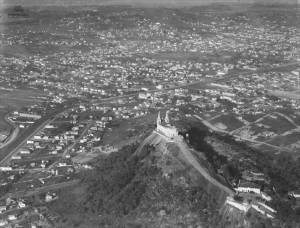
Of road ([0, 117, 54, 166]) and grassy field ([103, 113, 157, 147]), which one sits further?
grassy field ([103, 113, 157, 147])

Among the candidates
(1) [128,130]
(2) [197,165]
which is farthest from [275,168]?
(1) [128,130]

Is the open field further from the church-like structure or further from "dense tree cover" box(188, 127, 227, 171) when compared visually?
the church-like structure

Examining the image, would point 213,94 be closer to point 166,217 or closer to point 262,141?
point 262,141

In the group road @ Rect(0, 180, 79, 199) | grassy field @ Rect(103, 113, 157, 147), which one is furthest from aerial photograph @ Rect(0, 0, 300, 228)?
grassy field @ Rect(103, 113, 157, 147)

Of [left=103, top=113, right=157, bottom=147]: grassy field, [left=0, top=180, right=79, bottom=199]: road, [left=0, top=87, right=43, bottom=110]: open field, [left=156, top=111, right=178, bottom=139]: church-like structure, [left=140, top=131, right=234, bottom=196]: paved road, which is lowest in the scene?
[left=0, top=87, right=43, bottom=110]: open field

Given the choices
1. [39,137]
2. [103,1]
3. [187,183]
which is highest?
[187,183]

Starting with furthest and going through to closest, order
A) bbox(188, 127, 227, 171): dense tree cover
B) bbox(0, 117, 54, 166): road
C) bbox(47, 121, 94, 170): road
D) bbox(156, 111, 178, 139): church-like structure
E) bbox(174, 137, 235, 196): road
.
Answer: bbox(0, 117, 54, 166): road < bbox(47, 121, 94, 170): road < bbox(156, 111, 178, 139): church-like structure < bbox(188, 127, 227, 171): dense tree cover < bbox(174, 137, 235, 196): road

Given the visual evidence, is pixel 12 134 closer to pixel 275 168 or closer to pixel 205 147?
pixel 205 147

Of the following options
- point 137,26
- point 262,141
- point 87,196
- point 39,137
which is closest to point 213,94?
point 262,141

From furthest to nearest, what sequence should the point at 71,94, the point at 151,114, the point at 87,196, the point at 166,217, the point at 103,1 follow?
the point at 103,1
the point at 71,94
the point at 151,114
the point at 87,196
the point at 166,217

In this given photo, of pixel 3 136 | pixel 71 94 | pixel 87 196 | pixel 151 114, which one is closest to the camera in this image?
pixel 87 196
